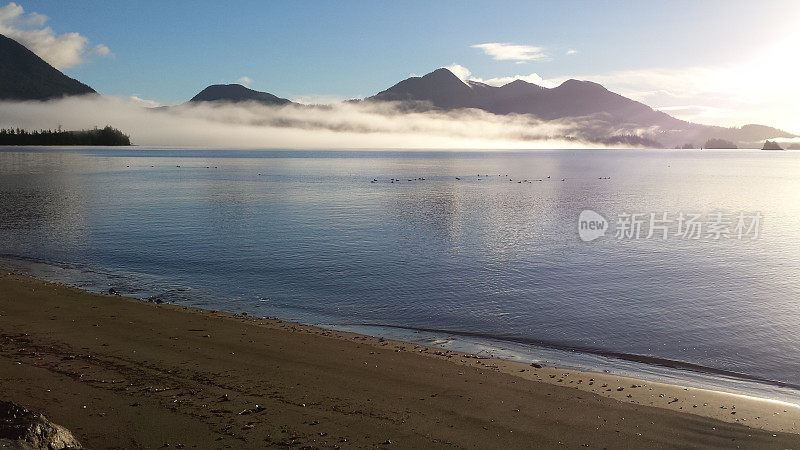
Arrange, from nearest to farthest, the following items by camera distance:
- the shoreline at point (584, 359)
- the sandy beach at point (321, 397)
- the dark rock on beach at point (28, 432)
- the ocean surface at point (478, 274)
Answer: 1. the dark rock on beach at point (28, 432)
2. the sandy beach at point (321, 397)
3. the shoreline at point (584, 359)
4. the ocean surface at point (478, 274)

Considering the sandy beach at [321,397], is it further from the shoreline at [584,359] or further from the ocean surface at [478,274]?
the ocean surface at [478,274]

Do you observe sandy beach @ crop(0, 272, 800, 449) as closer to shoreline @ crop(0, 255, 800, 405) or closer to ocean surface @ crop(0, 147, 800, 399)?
shoreline @ crop(0, 255, 800, 405)

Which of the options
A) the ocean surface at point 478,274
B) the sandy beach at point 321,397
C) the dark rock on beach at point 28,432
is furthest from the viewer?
the ocean surface at point 478,274

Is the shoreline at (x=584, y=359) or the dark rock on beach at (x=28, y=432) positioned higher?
the dark rock on beach at (x=28, y=432)

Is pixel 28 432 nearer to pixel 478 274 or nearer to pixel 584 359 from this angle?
pixel 584 359

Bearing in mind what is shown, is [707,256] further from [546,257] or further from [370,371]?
[370,371]

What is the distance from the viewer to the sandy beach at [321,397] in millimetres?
8922

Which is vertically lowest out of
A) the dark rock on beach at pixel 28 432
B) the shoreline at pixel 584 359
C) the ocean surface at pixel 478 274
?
the shoreline at pixel 584 359

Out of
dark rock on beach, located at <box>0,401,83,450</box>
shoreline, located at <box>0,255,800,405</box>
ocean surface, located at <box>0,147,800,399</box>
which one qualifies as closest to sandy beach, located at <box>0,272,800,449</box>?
shoreline, located at <box>0,255,800,405</box>

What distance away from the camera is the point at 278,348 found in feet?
43.0

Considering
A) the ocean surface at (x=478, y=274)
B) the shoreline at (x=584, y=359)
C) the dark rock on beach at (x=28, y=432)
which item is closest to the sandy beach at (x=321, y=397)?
the shoreline at (x=584, y=359)

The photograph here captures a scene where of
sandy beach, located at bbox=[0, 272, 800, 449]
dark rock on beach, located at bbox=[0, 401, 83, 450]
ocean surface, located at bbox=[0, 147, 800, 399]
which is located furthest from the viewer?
ocean surface, located at bbox=[0, 147, 800, 399]

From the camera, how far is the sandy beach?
892cm

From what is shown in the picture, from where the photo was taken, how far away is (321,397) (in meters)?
10.3
